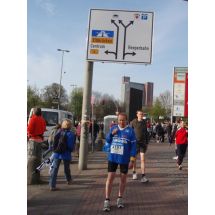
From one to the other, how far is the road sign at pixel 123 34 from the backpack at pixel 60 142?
4072 millimetres

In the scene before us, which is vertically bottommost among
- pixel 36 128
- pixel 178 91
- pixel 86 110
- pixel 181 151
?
pixel 181 151

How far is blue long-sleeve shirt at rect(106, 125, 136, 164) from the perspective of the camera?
750 centimetres

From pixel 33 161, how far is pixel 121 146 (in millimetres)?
2969

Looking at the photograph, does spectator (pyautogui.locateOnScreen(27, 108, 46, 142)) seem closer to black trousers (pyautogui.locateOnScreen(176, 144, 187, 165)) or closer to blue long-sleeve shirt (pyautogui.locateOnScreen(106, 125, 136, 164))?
blue long-sleeve shirt (pyautogui.locateOnScreen(106, 125, 136, 164))

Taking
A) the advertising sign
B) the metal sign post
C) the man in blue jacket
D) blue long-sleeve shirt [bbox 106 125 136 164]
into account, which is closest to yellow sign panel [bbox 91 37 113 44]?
the metal sign post

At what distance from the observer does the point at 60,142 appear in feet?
30.5

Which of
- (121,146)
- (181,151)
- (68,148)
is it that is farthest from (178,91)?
(121,146)

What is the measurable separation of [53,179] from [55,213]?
85.9 inches

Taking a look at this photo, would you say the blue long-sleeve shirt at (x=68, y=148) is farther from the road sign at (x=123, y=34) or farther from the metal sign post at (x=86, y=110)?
the road sign at (x=123, y=34)

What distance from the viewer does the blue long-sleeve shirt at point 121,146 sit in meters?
7.50

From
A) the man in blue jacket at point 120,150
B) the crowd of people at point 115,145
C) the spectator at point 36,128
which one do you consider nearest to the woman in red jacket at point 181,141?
the crowd of people at point 115,145

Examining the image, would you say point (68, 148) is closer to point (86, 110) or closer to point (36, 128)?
point (36, 128)
